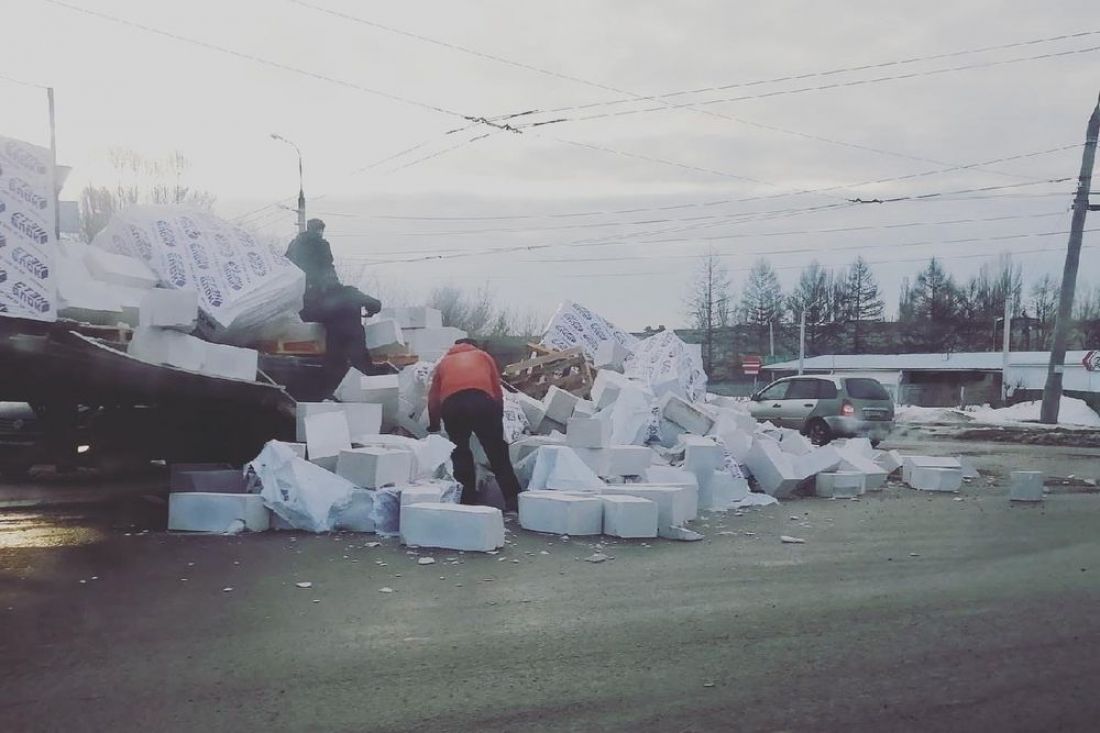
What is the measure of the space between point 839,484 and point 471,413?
16.3 feet

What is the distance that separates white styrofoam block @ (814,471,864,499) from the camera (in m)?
10.9

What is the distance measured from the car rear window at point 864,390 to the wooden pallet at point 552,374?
793 cm

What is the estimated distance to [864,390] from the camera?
18.2 meters

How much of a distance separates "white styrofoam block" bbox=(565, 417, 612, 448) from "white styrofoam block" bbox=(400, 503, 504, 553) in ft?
7.92

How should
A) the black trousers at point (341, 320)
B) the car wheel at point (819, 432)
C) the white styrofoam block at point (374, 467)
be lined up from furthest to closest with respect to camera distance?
1. the car wheel at point (819, 432)
2. the black trousers at point (341, 320)
3. the white styrofoam block at point (374, 467)

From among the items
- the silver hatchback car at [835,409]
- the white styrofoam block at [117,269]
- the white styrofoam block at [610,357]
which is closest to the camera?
the white styrofoam block at [117,269]

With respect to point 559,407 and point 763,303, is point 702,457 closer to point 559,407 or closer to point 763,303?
point 559,407

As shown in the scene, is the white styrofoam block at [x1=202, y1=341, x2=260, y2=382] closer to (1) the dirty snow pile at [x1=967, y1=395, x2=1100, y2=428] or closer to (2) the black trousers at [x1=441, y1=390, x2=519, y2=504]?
(2) the black trousers at [x1=441, y1=390, x2=519, y2=504]

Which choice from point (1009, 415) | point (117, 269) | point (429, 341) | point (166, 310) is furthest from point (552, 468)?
point (1009, 415)

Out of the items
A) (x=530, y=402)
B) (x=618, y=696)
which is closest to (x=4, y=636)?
(x=618, y=696)

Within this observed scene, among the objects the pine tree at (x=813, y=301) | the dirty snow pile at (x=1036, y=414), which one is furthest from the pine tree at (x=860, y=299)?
the dirty snow pile at (x=1036, y=414)

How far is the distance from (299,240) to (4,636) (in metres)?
7.10

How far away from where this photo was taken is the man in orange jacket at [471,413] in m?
8.52

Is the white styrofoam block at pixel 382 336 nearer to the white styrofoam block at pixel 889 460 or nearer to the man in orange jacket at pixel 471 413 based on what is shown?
the man in orange jacket at pixel 471 413
